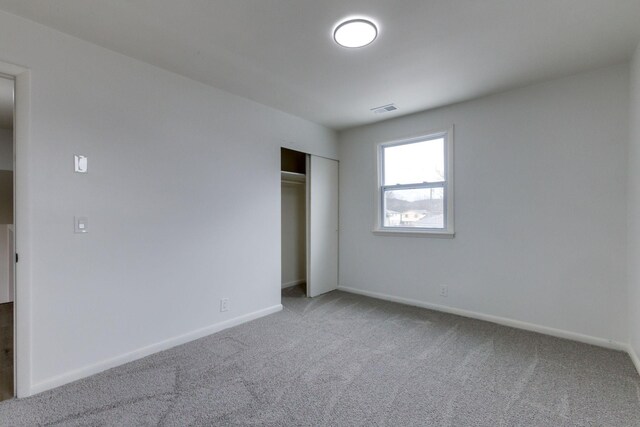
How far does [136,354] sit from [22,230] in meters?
1.26

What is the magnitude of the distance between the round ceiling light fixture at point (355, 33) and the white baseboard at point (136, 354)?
2.88 metres

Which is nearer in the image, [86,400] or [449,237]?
[86,400]

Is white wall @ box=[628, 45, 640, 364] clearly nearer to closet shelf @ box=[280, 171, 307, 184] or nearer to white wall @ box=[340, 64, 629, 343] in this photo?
white wall @ box=[340, 64, 629, 343]

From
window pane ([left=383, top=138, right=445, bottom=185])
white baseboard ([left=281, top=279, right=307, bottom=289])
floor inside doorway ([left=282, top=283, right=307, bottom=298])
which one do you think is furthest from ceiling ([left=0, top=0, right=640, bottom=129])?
white baseboard ([left=281, top=279, right=307, bottom=289])

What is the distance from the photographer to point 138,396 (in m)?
1.97

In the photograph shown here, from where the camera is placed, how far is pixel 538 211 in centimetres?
300

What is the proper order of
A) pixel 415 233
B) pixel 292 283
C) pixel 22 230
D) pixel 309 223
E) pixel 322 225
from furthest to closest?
1. pixel 292 283
2. pixel 322 225
3. pixel 309 223
4. pixel 415 233
5. pixel 22 230

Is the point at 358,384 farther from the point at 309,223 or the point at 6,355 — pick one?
the point at 6,355

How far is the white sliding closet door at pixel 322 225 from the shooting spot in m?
4.29

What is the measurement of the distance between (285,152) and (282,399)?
11.5 ft

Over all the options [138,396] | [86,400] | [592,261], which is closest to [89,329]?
[86,400]

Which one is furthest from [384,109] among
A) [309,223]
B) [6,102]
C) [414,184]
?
[6,102]

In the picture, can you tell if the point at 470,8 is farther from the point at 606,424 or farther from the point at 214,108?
the point at 606,424

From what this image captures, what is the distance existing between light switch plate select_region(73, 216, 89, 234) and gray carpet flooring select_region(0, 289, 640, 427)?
1104mm
